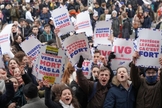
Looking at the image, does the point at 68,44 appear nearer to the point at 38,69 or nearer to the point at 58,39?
the point at 38,69

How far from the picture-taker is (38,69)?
21.0 feet

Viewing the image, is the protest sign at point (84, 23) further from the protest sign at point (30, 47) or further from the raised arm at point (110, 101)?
the raised arm at point (110, 101)

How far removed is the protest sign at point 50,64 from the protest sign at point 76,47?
0.84 ft

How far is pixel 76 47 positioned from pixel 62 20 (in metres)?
2.84

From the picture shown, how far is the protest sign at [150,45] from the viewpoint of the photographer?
6.31 meters

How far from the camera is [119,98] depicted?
6.10m

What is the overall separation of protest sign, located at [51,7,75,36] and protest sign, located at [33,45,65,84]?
2990 mm

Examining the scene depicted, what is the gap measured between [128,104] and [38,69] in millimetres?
1541

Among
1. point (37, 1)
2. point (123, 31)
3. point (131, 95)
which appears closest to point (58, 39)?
point (131, 95)

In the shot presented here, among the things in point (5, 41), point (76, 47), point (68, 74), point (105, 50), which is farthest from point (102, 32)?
point (76, 47)

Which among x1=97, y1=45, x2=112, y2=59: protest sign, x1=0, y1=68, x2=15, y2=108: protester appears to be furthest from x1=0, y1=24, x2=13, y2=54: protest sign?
x1=0, y1=68, x2=15, y2=108: protester

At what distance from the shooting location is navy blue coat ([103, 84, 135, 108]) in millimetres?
6093

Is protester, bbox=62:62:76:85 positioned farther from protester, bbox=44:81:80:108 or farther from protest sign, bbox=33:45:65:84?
protester, bbox=44:81:80:108

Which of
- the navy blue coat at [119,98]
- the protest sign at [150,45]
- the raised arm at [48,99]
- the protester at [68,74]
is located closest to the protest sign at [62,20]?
the protester at [68,74]
